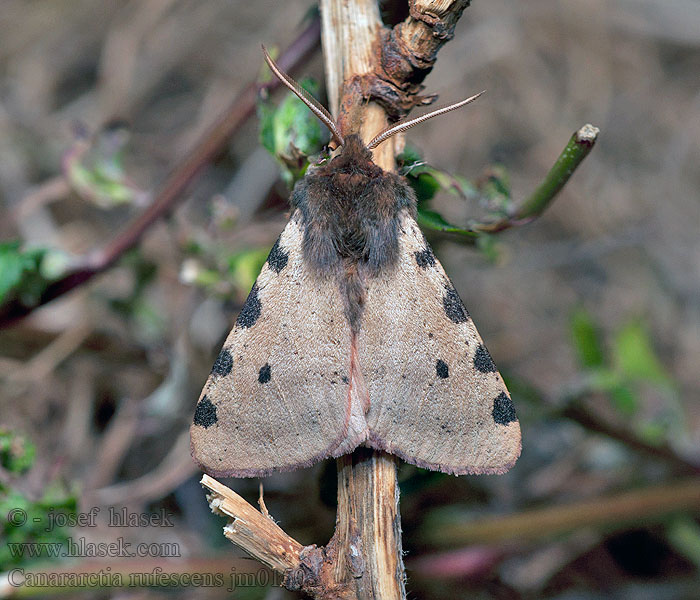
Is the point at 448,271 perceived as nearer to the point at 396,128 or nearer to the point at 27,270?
the point at 396,128

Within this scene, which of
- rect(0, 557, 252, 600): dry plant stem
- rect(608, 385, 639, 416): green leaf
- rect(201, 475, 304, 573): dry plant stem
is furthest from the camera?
rect(608, 385, 639, 416): green leaf

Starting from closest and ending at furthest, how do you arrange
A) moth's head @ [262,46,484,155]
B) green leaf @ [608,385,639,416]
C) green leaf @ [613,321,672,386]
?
moth's head @ [262,46,484,155] < green leaf @ [608,385,639,416] < green leaf @ [613,321,672,386]

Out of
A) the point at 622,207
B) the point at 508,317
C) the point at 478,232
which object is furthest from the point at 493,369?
the point at 622,207

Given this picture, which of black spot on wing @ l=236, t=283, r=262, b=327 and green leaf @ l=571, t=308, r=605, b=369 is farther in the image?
green leaf @ l=571, t=308, r=605, b=369

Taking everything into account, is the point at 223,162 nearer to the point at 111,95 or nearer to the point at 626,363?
the point at 111,95

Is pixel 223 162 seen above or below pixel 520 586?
above

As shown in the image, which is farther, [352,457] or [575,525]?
[575,525]

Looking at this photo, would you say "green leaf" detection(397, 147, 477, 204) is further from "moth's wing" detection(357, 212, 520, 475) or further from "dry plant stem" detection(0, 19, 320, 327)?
"dry plant stem" detection(0, 19, 320, 327)

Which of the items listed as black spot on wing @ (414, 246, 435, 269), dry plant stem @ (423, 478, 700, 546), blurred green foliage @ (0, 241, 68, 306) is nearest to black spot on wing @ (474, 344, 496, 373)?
black spot on wing @ (414, 246, 435, 269)
